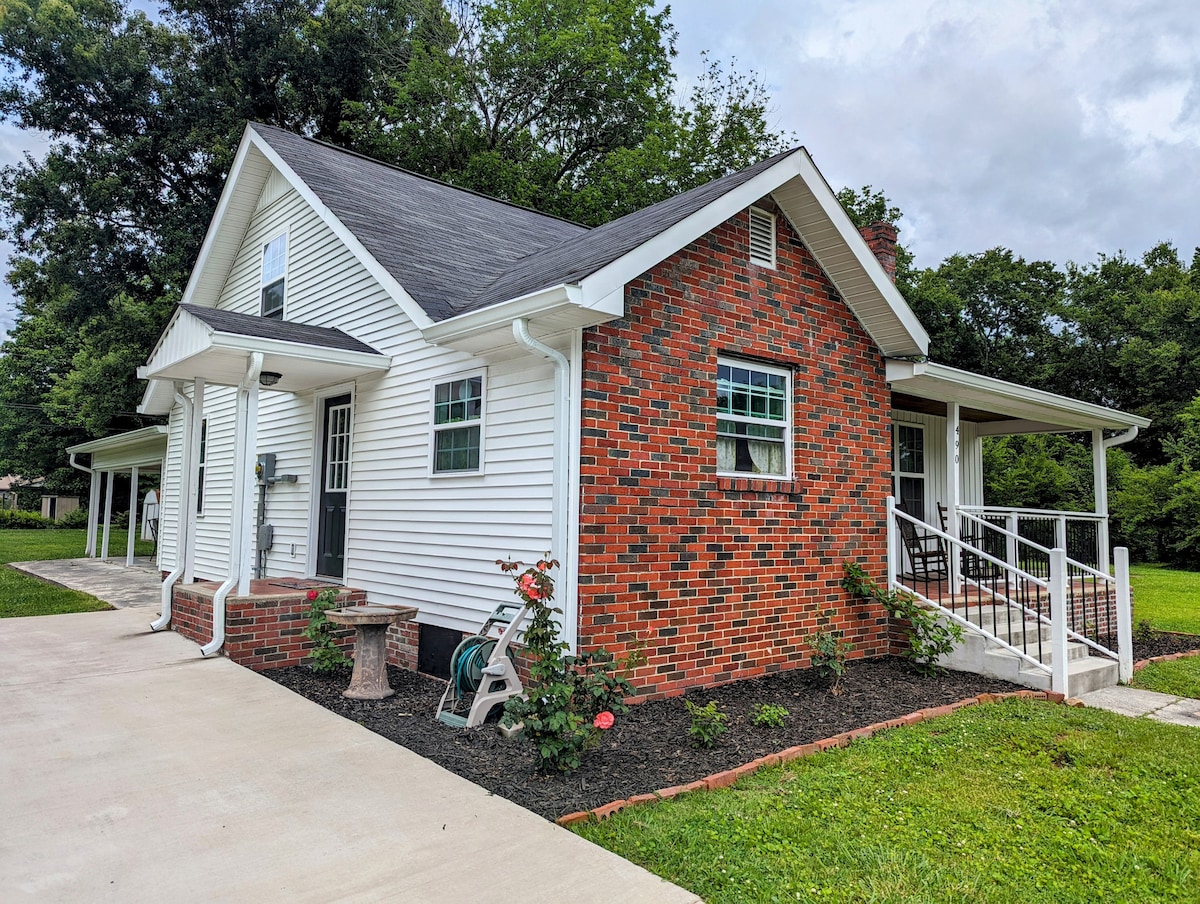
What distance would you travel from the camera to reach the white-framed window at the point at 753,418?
6.66 meters

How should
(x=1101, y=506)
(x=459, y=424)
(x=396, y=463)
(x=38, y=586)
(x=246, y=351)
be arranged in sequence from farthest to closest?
(x=38, y=586), (x=1101, y=506), (x=396, y=463), (x=246, y=351), (x=459, y=424)

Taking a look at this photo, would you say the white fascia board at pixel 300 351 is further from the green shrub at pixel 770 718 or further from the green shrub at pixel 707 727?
the green shrub at pixel 770 718

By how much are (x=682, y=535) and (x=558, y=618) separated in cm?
121

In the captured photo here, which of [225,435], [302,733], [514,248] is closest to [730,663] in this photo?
[302,733]

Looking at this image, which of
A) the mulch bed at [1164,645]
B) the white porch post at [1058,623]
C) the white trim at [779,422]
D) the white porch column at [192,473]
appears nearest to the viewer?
the white porch post at [1058,623]

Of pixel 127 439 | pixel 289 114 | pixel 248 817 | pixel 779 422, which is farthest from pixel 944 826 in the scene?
pixel 289 114

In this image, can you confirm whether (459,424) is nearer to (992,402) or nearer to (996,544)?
(992,402)

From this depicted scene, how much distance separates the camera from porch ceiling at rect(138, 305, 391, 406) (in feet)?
22.7

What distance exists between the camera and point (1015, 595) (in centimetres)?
924

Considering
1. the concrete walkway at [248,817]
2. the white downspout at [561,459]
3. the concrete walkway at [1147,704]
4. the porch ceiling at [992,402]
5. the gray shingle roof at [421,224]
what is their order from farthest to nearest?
the porch ceiling at [992,402]
the gray shingle roof at [421,224]
the concrete walkway at [1147,704]
the white downspout at [561,459]
the concrete walkway at [248,817]

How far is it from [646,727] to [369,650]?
2.33m

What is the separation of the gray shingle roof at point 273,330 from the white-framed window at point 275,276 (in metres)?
2.44

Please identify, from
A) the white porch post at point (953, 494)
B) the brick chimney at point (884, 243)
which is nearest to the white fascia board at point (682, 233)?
the brick chimney at point (884, 243)

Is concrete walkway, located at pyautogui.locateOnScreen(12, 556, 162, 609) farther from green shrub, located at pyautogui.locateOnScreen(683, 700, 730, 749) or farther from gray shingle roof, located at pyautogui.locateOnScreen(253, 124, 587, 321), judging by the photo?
green shrub, located at pyautogui.locateOnScreen(683, 700, 730, 749)
